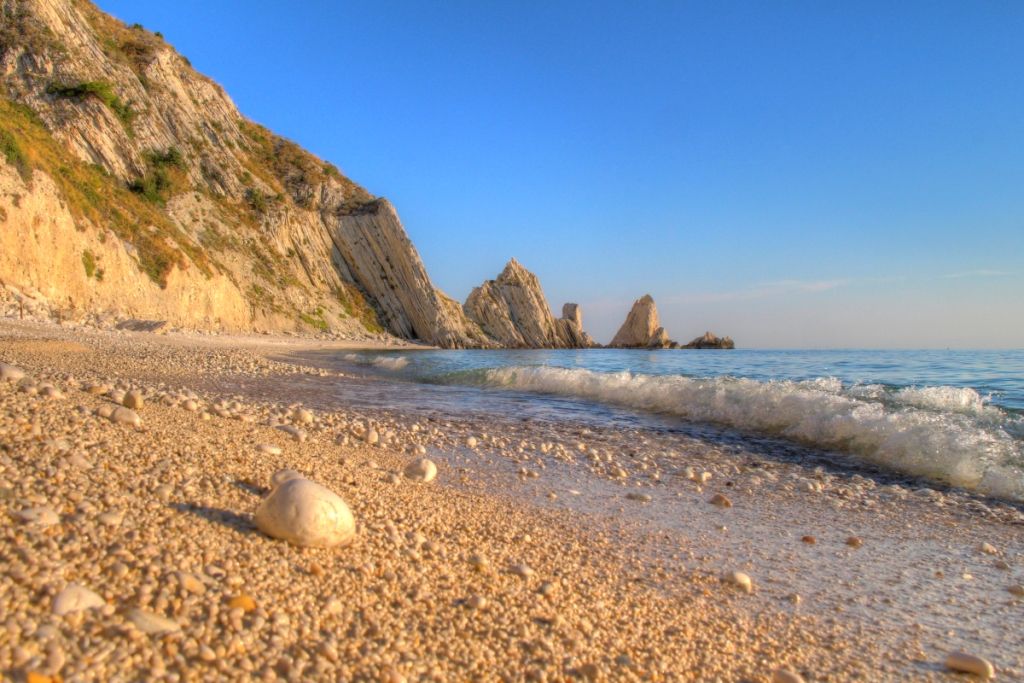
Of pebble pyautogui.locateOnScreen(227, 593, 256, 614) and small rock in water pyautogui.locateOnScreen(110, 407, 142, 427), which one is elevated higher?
small rock in water pyautogui.locateOnScreen(110, 407, 142, 427)

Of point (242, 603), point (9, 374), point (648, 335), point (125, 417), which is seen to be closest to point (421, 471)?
point (125, 417)

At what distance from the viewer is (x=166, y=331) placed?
75.1ft

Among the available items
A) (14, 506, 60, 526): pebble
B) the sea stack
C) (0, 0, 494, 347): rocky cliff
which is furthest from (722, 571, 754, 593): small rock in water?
the sea stack

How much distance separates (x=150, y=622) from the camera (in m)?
1.93

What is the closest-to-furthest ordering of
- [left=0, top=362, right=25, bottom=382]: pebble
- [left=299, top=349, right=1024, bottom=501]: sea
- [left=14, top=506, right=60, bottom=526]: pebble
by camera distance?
1. [left=14, top=506, right=60, bottom=526]: pebble
2. [left=0, top=362, right=25, bottom=382]: pebble
3. [left=299, top=349, right=1024, bottom=501]: sea

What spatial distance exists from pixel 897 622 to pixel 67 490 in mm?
4191

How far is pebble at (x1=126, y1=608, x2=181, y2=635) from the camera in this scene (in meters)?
1.91

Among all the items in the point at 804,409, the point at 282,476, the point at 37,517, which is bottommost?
the point at 804,409

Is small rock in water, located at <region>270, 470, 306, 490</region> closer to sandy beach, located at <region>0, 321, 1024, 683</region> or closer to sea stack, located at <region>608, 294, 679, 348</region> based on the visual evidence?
sandy beach, located at <region>0, 321, 1024, 683</region>

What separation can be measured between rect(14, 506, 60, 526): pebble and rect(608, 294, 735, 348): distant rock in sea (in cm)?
8644

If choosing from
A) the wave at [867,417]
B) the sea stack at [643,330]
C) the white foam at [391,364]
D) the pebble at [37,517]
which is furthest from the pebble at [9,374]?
the sea stack at [643,330]

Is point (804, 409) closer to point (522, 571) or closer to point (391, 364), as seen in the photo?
point (522, 571)

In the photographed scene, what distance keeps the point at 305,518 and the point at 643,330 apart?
87.1 meters

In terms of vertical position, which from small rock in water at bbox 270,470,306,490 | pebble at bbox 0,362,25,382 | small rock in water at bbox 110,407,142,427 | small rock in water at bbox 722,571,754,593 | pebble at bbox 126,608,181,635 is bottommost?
small rock in water at bbox 722,571,754,593
